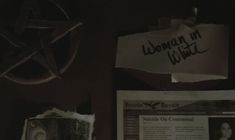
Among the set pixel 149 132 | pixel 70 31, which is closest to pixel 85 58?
pixel 70 31

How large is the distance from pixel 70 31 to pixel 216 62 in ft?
0.80

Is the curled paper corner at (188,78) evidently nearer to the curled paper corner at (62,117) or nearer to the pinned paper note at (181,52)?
the pinned paper note at (181,52)

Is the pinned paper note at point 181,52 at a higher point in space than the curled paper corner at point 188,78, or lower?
higher

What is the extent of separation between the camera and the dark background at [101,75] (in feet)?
2.57

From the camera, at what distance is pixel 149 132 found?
0.78 meters

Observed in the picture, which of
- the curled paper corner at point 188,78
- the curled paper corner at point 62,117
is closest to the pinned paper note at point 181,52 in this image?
the curled paper corner at point 188,78

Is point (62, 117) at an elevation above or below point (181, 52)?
below

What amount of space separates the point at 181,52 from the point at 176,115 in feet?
0.34

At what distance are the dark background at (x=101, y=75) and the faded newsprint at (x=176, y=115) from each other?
0.04 feet

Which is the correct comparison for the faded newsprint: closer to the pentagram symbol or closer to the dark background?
the dark background

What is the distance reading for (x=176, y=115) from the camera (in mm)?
785

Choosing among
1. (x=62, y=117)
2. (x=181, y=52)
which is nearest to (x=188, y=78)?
(x=181, y=52)

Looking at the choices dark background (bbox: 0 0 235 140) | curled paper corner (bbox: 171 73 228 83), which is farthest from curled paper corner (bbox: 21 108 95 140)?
curled paper corner (bbox: 171 73 228 83)

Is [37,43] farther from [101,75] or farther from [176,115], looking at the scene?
[176,115]
